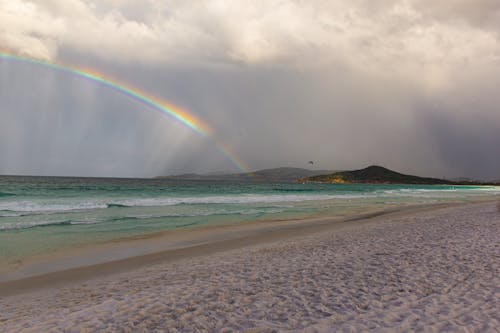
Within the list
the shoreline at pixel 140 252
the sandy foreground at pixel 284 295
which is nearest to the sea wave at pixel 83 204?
the shoreline at pixel 140 252

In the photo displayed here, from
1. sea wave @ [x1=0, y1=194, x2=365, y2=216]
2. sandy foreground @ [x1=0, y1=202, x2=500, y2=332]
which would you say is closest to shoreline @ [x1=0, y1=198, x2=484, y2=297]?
sandy foreground @ [x1=0, y1=202, x2=500, y2=332]

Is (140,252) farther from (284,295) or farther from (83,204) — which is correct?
(83,204)

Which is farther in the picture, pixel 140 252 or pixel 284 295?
pixel 140 252

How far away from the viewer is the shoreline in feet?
26.6

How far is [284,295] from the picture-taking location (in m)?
5.84

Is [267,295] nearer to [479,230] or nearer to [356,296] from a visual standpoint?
[356,296]

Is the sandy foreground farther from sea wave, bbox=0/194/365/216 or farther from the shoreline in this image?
sea wave, bbox=0/194/365/216

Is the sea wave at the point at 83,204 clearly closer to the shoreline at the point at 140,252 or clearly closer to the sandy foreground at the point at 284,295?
the shoreline at the point at 140,252

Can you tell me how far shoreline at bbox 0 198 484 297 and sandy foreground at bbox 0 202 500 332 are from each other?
154 millimetres

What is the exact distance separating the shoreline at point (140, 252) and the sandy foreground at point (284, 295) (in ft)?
0.51

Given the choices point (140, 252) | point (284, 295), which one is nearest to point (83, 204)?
point (140, 252)

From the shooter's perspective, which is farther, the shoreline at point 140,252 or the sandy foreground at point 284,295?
the shoreline at point 140,252

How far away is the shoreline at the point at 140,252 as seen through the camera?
26.6 feet

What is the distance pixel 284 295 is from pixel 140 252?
6.97m
